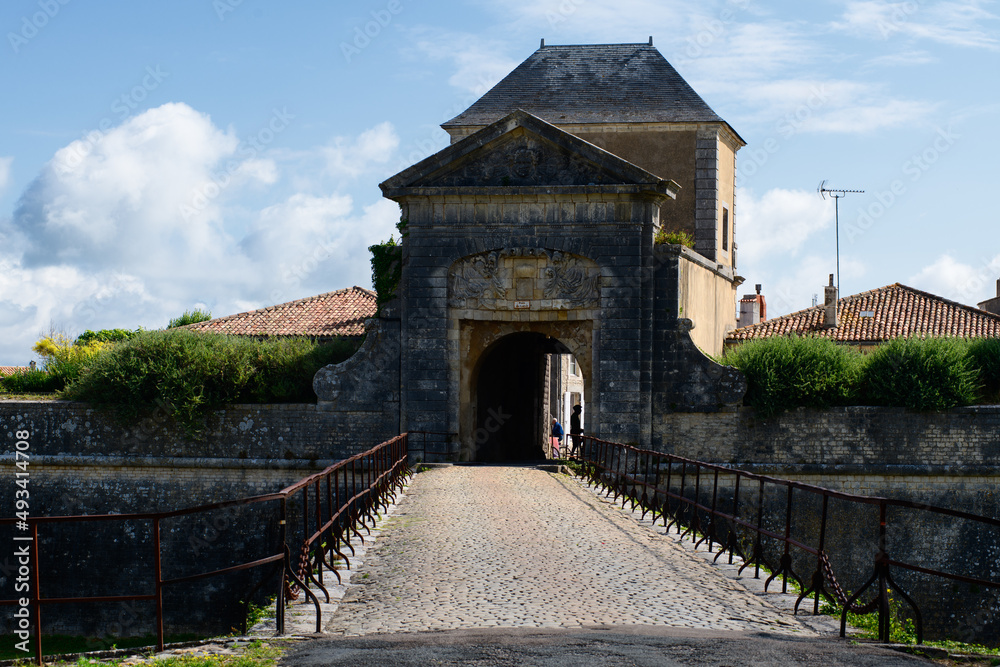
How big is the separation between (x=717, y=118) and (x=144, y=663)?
61.0 feet

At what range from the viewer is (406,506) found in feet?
42.6

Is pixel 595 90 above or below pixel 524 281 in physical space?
above

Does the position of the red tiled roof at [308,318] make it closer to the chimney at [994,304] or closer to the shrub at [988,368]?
the shrub at [988,368]

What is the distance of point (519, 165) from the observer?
61.9ft

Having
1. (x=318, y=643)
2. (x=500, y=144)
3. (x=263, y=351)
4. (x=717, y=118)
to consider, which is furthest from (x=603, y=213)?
(x=318, y=643)

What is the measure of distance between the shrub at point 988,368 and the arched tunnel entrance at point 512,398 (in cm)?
810

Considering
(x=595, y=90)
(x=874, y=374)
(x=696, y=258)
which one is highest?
(x=595, y=90)

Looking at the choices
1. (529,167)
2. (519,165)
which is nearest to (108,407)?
(519,165)

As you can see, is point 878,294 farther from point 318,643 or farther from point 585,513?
point 318,643

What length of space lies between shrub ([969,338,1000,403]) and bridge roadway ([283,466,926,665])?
9.43 meters

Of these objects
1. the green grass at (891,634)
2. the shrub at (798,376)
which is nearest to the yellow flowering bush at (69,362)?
the shrub at (798,376)

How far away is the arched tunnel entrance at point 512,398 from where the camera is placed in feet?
69.4

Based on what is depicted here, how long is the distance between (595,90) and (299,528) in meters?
11.7

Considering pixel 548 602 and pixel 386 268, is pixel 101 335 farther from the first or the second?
pixel 548 602
